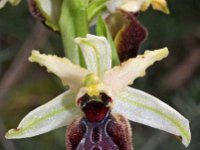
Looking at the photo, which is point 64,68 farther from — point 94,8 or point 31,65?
point 31,65

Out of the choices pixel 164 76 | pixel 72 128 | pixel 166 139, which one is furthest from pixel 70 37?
pixel 164 76

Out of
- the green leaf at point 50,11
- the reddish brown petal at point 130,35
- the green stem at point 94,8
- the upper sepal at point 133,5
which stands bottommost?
the reddish brown petal at point 130,35

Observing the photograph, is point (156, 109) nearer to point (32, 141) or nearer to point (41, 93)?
point (32, 141)

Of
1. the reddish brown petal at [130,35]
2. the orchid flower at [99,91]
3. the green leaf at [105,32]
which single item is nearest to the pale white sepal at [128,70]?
the orchid flower at [99,91]

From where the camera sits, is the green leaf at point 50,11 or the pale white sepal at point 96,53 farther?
the green leaf at point 50,11

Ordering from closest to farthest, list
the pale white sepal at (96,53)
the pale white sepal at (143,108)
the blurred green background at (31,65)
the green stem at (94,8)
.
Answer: the pale white sepal at (96,53) < the pale white sepal at (143,108) < the green stem at (94,8) < the blurred green background at (31,65)

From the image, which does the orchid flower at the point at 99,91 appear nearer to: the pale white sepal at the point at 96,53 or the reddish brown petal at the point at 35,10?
the pale white sepal at the point at 96,53

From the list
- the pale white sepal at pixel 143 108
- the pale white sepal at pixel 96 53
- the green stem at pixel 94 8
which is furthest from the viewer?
the green stem at pixel 94 8
